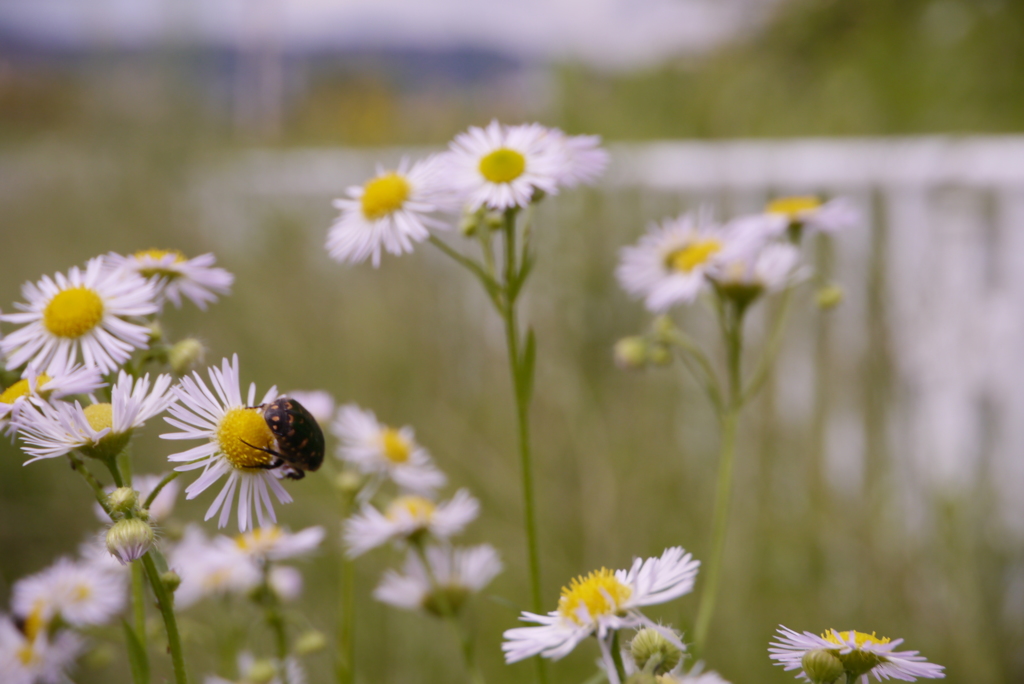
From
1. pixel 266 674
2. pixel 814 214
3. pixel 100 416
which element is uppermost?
pixel 814 214

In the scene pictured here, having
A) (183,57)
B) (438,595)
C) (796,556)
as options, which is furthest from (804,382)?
(183,57)

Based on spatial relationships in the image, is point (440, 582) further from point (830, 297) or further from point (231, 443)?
point (830, 297)

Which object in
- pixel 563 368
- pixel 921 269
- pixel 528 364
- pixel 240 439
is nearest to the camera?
pixel 240 439

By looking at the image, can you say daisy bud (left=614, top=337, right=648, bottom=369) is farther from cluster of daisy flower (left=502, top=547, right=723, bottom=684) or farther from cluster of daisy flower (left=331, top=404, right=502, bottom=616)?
cluster of daisy flower (left=502, top=547, right=723, bottom=684)

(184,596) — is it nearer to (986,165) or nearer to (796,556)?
(796,556)

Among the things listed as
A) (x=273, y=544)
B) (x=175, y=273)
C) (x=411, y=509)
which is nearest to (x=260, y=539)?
(x=273, y=544)

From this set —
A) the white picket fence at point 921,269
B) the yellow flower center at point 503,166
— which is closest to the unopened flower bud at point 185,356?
the yellow flower center at point 503,166

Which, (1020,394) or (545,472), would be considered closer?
(545,472)
